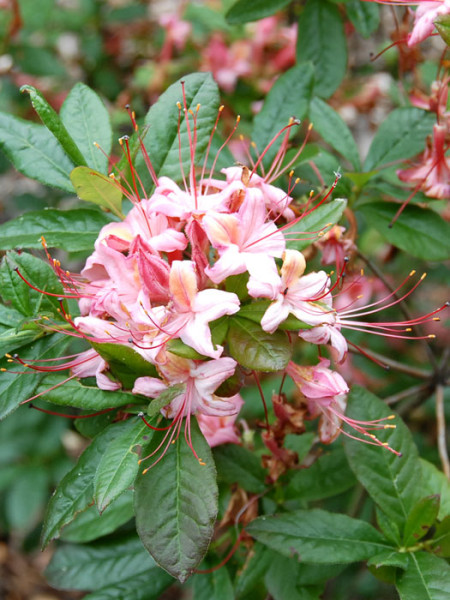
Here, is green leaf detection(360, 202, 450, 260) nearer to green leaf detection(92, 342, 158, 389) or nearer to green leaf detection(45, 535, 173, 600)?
green leaf detection(92, 342, 158, 389)

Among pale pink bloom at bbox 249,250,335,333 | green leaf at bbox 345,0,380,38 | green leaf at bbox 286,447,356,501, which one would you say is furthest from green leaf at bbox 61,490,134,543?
green leaf at bbox 345,0,380,38

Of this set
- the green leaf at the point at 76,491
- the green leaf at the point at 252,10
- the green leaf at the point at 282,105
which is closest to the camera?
the green leaf at the point at 76,491

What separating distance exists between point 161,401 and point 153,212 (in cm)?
27

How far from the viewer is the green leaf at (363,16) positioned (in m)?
1.49

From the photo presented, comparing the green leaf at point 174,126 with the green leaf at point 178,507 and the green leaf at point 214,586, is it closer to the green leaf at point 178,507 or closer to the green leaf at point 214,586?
the green leaf at point 178,507

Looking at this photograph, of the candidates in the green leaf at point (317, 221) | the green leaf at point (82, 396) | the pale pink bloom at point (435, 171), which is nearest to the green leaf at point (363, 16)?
the pale pink bloom at point (435, 171)

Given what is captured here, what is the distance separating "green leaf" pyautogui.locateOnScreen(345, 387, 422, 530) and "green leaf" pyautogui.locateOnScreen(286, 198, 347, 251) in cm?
29

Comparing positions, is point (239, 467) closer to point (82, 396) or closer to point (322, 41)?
point (82, 396)

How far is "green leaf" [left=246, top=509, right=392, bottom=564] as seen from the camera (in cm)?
104

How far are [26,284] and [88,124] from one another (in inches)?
12.2

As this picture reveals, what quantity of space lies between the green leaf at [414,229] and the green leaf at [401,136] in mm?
100

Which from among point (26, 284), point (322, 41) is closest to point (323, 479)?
point (26, 284)

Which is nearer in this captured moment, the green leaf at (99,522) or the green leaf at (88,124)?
the green leaf at (88,124)

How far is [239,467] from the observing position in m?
1.23
